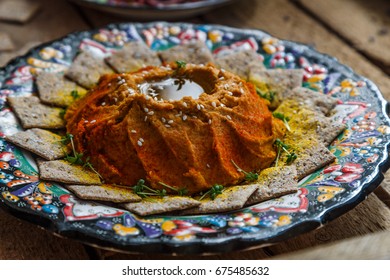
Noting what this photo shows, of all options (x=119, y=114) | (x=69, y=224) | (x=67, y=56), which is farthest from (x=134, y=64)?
(x=69, y=224)

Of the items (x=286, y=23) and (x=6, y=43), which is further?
(x=286, y=23)

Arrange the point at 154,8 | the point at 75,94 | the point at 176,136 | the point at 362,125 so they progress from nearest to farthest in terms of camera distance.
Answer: the point at 176,136, the point at 362,125, the point at 75,94, the point at 154,8

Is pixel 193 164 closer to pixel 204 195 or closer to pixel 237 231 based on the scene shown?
pixel 204 195

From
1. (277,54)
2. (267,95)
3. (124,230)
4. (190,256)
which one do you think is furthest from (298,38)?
(124,230)

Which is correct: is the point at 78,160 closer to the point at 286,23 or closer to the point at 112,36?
the point at 112,36

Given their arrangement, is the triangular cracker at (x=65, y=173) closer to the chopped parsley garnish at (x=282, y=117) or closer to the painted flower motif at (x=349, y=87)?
the chopped parsley garnish at (x=282, y=117)

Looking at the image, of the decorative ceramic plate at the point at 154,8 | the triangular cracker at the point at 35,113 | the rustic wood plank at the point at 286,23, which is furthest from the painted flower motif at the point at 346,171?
the decorative ceramic plate at the point at 154,8

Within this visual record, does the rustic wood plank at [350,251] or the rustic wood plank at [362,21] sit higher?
the rustic wood plank at [362,21]
